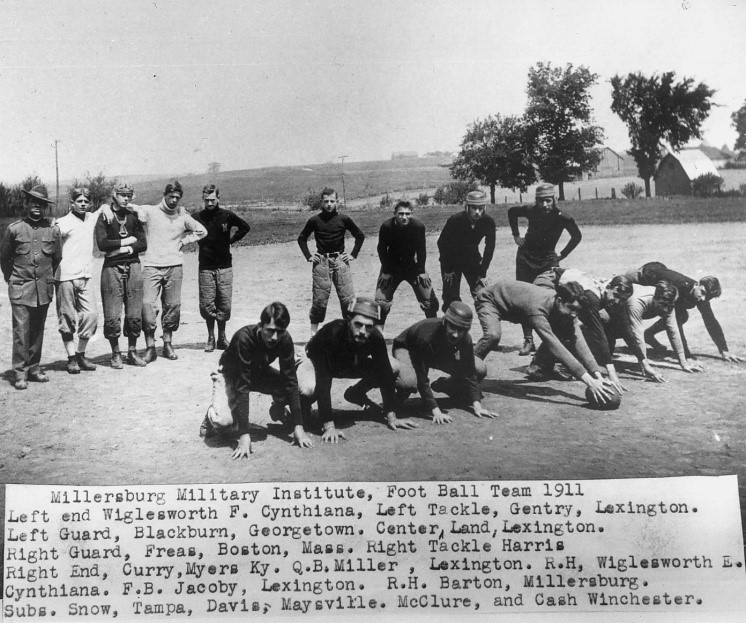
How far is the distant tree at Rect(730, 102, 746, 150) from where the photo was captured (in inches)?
163

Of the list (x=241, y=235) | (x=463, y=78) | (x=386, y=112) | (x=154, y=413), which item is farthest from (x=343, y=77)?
(x=154, y=413)

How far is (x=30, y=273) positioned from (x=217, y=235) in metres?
1.14

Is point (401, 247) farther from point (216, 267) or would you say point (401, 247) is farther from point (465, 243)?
point (216, 267)

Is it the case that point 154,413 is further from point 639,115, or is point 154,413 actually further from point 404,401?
point 639,115

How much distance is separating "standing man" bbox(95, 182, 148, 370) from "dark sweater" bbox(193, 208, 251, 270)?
1.23 ft

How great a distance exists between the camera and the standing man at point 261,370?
3.22 metres

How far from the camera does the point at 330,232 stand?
4.23 meters

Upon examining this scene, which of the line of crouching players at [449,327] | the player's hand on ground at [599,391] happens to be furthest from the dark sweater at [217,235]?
the player's hand on ground at [599,391]

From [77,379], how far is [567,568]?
3007mm

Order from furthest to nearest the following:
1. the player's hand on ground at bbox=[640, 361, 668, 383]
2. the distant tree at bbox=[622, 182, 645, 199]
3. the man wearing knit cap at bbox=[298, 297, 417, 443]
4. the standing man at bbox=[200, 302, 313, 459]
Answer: the distant tree at bbox=[622, 182, 645, 199] → the player's hand on ground at bbox=[640, 361, 668, 383] → the man wearing knit cap at bbox=[298, 297, 417, 443] → the standing man at bbox=[200, 302, 313, 459]

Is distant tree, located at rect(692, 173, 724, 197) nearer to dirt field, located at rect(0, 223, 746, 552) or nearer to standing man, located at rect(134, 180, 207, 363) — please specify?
dirt field, located at rect(0, 223, 746, 552)

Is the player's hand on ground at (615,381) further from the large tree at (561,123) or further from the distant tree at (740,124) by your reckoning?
the distant tree at (740,124)

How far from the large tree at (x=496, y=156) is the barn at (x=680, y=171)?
122 centimetres

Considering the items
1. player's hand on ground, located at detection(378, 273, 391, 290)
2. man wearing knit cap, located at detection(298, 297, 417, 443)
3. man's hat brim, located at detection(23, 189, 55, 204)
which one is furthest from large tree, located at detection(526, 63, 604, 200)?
man's hat brim, located at detection(23, 189, 55, 204)
